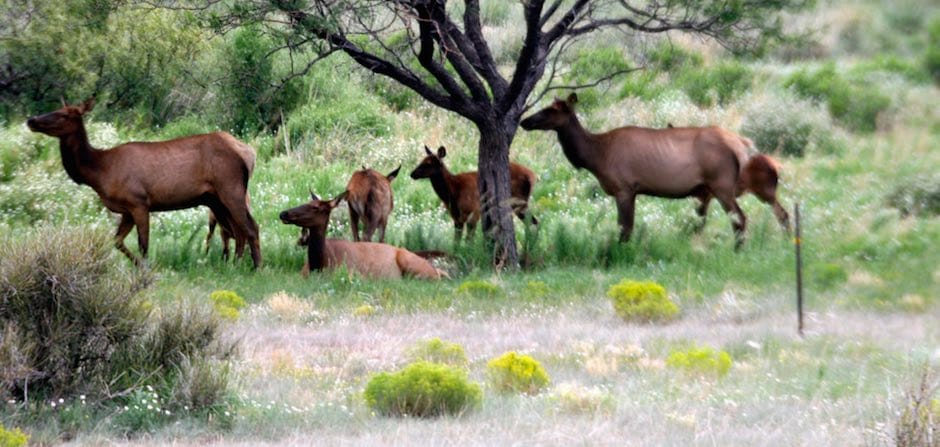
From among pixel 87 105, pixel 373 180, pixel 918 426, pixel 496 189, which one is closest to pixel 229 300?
pixel 87 105

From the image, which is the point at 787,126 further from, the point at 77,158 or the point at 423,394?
the point at 423,394

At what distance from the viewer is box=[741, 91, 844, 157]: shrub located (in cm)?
1911

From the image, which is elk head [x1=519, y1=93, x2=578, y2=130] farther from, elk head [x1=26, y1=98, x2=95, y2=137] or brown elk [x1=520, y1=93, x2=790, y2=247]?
elk head [x1=26, y1=98, x2=95, y2=137]

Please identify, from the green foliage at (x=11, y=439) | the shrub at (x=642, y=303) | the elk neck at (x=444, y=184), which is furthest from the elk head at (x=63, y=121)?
the green foliage at (x=11, y=439)

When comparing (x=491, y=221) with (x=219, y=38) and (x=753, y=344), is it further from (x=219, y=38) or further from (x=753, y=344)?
(x=219, y=38)

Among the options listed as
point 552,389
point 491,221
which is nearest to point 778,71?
point 491,221

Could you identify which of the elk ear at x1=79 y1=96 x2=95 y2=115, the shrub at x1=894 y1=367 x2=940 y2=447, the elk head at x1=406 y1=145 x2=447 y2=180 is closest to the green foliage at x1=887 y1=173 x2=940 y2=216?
the shrub at x1=894 y1=367 x2=940 y2=447

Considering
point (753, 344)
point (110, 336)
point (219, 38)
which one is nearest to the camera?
point (110, 336)

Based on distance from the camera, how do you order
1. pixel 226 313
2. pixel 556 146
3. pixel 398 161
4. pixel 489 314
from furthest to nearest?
pixel 556 146, pixel 398 161, pixel 489 314, pixel 226 313

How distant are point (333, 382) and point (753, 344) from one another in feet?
10.9

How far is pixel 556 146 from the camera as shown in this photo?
1047 inches

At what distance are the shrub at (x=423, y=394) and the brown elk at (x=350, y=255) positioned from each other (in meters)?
6.74

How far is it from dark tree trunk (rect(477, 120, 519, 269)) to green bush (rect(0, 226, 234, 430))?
7404 millimetres

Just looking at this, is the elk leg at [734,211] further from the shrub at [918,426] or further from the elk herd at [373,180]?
the shrub at [918,426]
